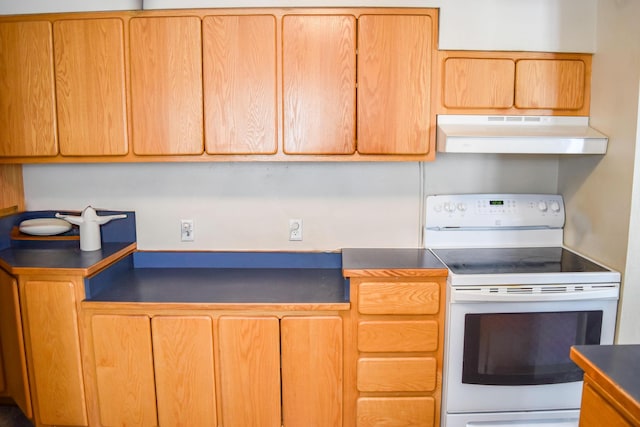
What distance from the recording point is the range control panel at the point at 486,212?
2.32 metres

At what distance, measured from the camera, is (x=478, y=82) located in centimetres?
204

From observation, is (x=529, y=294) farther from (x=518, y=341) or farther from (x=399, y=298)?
(x=399, y=298)

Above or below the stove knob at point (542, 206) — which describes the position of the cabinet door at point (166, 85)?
above

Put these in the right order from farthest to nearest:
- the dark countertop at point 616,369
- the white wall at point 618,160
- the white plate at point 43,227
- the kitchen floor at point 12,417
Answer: the white plate at point 43,227 → the kitchen floor at point 12,417 → the white wall at point 618,160 → the dark countertop at point 616,369

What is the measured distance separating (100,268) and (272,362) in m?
0.90

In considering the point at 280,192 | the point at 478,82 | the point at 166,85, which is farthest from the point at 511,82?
the point at 166,85

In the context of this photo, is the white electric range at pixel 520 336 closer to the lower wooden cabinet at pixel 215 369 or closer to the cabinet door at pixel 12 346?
the lower wooden cabinet at pixel 215 369

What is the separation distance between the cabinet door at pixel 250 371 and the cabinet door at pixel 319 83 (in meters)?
0.81

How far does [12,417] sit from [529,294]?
258cm

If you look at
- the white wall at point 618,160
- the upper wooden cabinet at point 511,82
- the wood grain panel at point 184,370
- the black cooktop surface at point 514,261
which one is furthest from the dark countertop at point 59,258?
the white wall at point 618,160

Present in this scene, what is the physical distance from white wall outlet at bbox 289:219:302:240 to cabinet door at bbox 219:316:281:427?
580 millimetres

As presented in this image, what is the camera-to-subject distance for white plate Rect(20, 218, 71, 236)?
232 cm

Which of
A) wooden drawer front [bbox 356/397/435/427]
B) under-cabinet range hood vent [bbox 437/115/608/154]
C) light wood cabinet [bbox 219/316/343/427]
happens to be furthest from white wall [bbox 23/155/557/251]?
wooden drawer front [bbox 356/397/435/427]

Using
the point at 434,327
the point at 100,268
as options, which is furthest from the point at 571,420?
the point at 100,268
